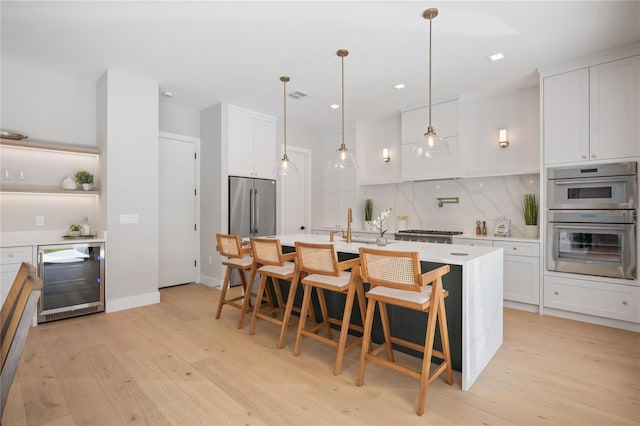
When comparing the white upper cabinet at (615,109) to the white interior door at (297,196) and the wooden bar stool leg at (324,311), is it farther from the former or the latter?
the white interior door at (297,196)

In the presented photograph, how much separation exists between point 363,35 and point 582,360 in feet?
11.1

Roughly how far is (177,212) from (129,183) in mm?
1219

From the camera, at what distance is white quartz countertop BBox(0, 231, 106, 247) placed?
3404 mm

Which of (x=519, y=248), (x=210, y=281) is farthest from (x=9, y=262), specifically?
(x=519, y=248)

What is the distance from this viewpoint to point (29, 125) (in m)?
3.81

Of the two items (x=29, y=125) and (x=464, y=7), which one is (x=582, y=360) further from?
(x=29, y=125)

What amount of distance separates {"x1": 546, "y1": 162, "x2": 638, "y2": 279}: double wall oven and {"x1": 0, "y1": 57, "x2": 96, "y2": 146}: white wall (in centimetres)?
566

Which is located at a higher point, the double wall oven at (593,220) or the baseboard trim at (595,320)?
the double wall oven at (593,220)

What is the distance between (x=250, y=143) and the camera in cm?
535

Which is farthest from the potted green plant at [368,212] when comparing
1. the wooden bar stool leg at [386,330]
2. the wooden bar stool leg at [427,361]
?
the wooden bar stool leg at [427,361]

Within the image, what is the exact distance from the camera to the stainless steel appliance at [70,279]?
11.3 ft

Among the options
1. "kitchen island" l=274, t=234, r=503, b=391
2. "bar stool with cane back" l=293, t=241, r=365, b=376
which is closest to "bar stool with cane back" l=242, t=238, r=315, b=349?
"bar stool with cane back" l=293, t=241, r=365, b=376

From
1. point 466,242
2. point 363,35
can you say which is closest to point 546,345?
point 466,242

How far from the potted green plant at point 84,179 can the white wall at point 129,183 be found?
0.65 ft
